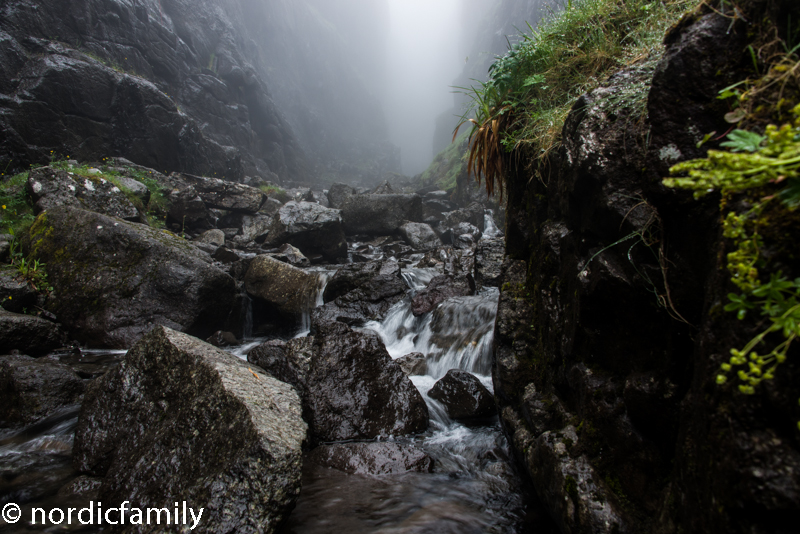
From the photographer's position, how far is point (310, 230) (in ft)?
44.4

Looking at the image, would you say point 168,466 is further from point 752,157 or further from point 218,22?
point 218,22

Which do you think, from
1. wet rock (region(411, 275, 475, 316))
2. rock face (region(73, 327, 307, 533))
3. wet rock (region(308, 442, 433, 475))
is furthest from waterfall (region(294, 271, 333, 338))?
rock face (region(73, 327, 307, 533))

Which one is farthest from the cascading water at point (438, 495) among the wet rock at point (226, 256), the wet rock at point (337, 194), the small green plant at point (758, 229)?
the wet rock at point (337, 194)

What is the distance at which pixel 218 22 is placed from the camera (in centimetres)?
3966

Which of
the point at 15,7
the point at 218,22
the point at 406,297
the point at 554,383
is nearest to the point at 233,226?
the point at 406,297

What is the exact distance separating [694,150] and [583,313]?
46.3 inches

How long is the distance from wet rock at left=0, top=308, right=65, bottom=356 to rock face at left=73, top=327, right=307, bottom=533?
3.70m

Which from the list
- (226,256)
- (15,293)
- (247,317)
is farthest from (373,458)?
(226,256)

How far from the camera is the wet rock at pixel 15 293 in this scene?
649 centimetres

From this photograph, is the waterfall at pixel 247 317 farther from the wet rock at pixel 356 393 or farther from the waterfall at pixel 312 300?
the wet rock at pixel 356 393

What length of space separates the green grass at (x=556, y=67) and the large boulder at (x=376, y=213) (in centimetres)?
1183

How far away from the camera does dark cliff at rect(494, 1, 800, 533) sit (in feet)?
3.84

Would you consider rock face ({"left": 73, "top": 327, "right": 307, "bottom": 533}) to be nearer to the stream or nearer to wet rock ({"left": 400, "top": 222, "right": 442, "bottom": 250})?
the stream

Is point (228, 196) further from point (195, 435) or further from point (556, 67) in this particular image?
point (556, 67)
